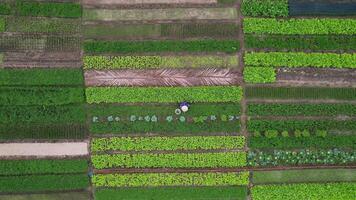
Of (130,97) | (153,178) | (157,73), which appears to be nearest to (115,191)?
(153,178)

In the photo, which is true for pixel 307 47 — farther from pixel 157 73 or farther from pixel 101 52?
pixel 101 52

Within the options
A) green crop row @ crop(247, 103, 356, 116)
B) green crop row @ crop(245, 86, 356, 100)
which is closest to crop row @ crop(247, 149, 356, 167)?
green crop row @ crop(247, 103, 356, 116)

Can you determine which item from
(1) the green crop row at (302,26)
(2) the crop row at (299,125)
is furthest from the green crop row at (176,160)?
(1) the green crop row at (302,26)

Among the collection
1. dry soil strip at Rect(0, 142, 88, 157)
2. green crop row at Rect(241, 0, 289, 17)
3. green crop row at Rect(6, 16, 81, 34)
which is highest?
green crop row at Rect(241, 0, 289, 17)

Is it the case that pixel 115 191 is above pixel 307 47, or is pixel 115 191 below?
below

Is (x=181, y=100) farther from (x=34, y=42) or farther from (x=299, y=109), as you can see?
(x=34, y=42)

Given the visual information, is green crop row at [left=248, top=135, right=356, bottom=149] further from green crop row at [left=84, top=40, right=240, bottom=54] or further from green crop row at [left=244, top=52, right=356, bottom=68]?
green crop row at [left=84, top=40, right=240, bottom=54]

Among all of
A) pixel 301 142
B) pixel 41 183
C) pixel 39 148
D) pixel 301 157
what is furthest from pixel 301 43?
pixel 41 183
